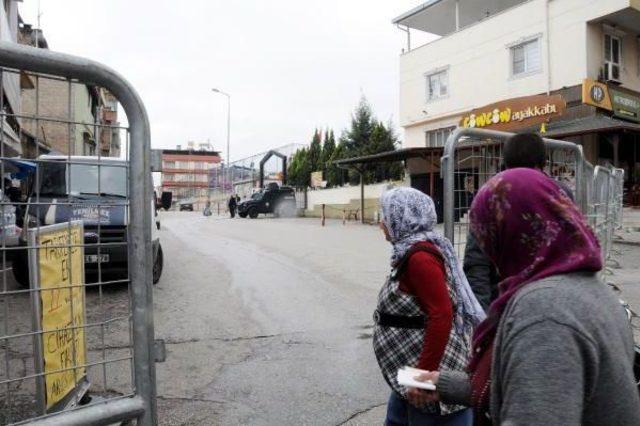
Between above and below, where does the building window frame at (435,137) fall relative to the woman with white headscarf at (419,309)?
above

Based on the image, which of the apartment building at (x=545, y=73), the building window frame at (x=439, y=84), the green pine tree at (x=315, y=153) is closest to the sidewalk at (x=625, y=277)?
the apartment building at (x=545, y=73)

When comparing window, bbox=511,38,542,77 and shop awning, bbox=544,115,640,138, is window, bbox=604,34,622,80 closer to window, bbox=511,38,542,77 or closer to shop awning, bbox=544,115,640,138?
shop awning, bbox=544,115,640,138

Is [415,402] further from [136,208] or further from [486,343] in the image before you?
[136,208]

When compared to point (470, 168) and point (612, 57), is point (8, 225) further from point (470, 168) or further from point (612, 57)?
point (612, 57)

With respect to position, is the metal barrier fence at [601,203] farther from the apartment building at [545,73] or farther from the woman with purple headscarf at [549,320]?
the apartment building at [545,73]

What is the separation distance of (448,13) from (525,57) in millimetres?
5941

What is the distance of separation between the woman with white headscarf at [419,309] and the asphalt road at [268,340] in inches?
62.8

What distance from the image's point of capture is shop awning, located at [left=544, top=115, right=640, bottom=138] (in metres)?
16.5

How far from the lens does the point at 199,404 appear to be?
13.8ft

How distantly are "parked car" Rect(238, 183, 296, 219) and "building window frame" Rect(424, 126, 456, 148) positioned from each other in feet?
38.6

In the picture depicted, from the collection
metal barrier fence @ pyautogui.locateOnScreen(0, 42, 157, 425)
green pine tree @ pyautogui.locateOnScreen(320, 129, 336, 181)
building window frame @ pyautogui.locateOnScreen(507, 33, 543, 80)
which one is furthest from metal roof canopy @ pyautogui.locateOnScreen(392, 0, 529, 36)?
metal barrier fence @ pyautogui.locateOnScreen(0, 42, 157, 425)

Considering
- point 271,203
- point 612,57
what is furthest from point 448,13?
point 271,203

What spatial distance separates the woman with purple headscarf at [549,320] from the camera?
121cm

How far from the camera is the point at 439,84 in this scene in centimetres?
2545
